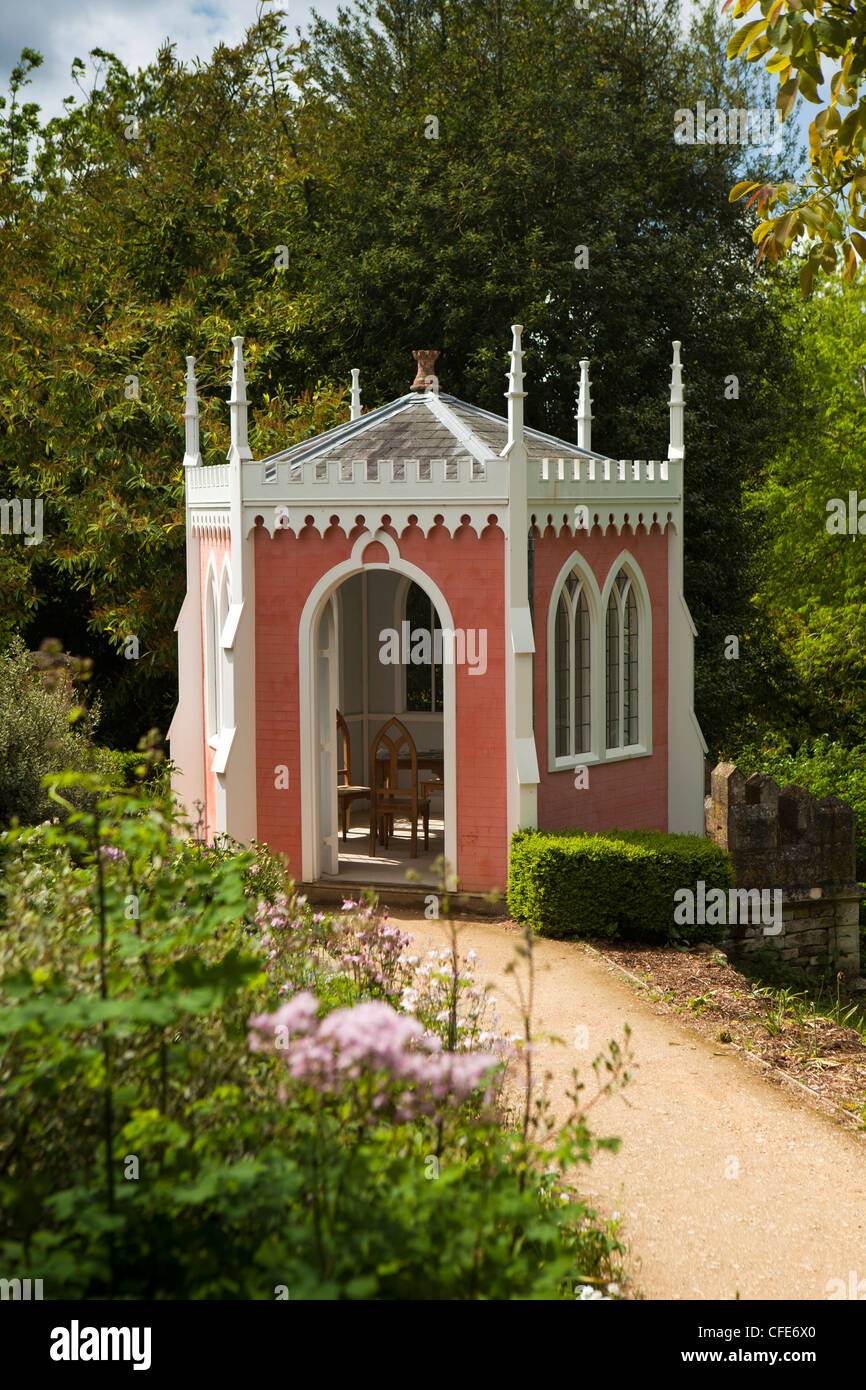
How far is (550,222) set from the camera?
25.4 m

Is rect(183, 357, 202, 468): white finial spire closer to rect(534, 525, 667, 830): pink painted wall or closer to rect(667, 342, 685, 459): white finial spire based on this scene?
rect(534, 525, 667, 830): pink painted wall

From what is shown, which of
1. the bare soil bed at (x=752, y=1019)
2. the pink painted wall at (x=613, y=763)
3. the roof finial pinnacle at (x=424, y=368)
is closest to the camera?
the bare soil bed at (x=752, y=1019)

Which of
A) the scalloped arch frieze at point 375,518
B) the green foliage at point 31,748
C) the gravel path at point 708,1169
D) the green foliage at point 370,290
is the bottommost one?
the gravel path at point 708,1169

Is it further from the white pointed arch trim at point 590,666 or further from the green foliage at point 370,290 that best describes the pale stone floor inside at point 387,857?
the green foliage at point 370,290

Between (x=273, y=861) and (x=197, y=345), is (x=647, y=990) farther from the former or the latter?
(x=197, y=345)

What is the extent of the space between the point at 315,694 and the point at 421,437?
3.15m

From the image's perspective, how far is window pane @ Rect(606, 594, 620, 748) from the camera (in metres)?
15.6

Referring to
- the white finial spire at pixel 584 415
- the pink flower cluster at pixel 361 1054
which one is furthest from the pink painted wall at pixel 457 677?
the pink flower cluster at pixel 361 1054

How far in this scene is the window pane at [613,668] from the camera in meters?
15.6

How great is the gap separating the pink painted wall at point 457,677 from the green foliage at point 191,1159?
922 centimetres

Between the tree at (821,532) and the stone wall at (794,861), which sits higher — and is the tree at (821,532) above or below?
above

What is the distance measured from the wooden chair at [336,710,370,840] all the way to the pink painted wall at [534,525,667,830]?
2676 mm

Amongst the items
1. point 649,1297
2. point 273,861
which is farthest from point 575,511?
point 649,1297

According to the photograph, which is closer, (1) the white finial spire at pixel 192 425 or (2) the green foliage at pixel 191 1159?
(2) the green foliage at pixel 191 1159
